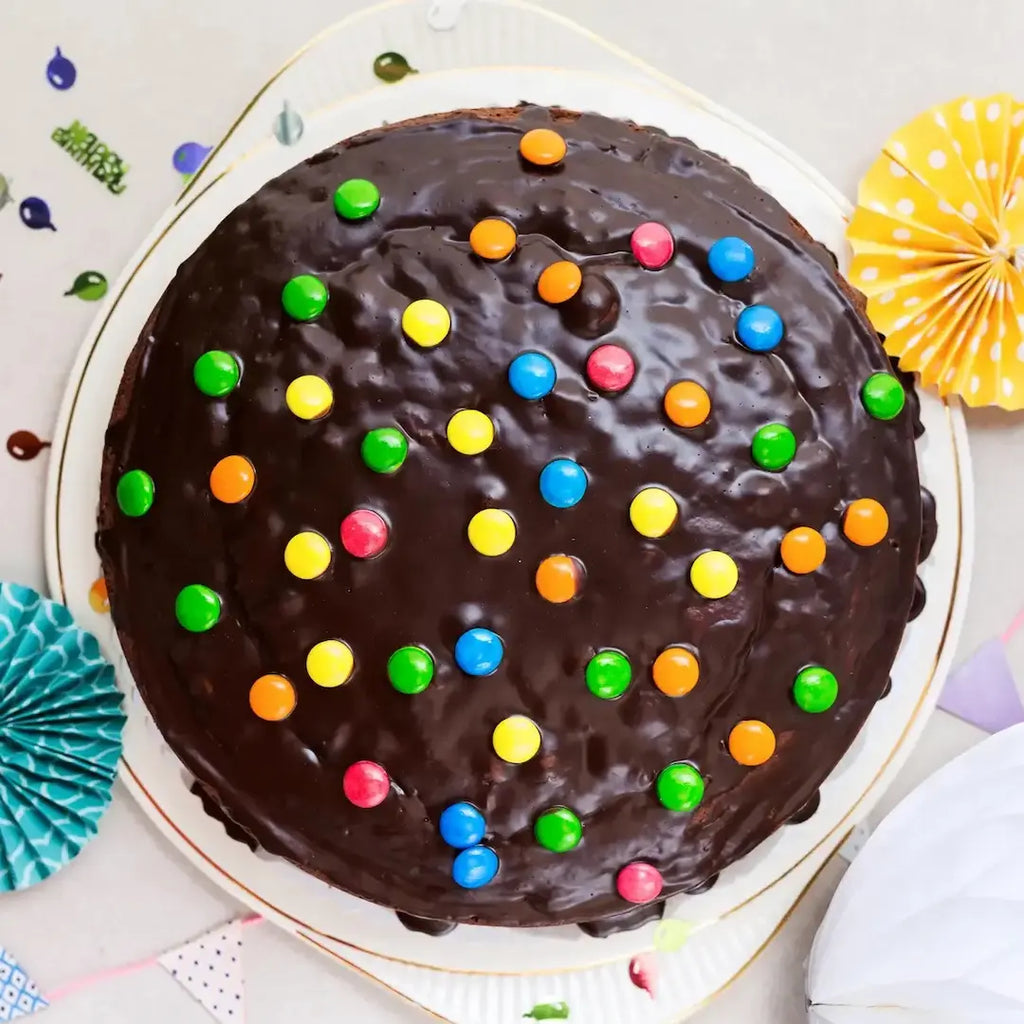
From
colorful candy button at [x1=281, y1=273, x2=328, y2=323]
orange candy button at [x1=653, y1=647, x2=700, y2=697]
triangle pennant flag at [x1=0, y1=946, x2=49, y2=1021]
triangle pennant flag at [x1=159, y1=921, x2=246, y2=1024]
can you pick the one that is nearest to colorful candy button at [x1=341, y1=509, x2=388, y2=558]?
colorful candy button at [x1=281, y1=273, x2=328, y2=323]

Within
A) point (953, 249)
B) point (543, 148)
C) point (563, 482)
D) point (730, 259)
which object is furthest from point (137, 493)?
point (953, 249)

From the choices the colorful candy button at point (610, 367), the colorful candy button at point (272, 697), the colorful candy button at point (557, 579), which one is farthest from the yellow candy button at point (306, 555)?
the colorful candy button at point (610, 367)

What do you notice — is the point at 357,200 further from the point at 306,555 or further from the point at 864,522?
the point at 864,522

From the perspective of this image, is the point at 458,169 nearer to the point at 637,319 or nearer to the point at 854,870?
the point at 637,319

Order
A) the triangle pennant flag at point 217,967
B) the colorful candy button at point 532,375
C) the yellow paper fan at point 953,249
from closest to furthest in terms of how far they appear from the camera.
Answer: the colorful candy button at point 532,375
the yellow paper fan at point 953,249
the triangle pennant flag at point 217,967

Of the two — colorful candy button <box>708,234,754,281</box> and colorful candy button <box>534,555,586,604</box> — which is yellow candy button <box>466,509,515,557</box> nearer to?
colorful candy button <box>534,555,586,604</box>

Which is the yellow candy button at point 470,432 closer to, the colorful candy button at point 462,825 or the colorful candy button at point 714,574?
the colorful candy button at point 714,574
